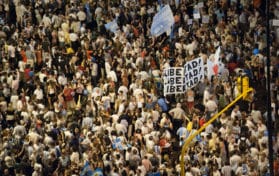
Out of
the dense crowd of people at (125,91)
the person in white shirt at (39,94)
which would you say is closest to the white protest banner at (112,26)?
the dense crowd of people at (125,91)

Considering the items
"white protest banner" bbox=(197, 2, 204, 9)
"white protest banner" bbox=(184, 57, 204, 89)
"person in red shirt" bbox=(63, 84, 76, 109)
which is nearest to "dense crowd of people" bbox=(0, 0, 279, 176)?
"person in red shirt" bbox=(63, 84, 76, 109)

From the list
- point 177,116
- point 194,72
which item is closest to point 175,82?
point 194,72

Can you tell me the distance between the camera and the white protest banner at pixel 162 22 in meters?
31.6

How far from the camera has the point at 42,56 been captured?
107 ft

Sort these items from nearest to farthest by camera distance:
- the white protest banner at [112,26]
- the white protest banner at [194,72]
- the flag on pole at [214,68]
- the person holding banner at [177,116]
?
1. the white protest banner at [194,72]
2. the person holding banner at [177,116]
3. the flag on pole at [214,68]
4. the white protest banner at [112,26]

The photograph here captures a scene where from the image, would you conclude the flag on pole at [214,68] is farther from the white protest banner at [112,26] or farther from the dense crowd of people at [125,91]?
the white protest banner at [112,26]

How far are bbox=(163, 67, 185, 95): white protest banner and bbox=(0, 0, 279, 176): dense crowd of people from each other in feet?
1.89

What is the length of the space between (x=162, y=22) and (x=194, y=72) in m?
4.20

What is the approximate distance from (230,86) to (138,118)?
8.44 ft

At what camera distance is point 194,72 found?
28.0 meters

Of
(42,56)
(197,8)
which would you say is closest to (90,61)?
(42,56)

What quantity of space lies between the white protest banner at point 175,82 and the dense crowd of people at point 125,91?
58cm

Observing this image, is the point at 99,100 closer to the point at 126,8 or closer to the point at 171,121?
the point at 171,121

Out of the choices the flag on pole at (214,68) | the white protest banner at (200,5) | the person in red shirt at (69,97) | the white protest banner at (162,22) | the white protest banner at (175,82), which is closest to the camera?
the white protest banner at (175,82)
